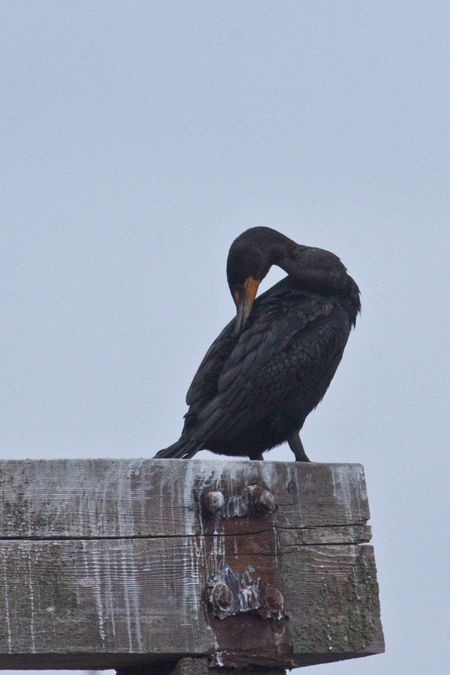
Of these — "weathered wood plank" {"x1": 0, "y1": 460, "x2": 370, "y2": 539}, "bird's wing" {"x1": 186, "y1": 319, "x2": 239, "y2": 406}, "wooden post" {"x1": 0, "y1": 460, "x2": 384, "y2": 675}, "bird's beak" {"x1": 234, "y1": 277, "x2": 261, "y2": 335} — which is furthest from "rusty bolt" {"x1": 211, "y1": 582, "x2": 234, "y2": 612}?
"bird's beak" {"x1": 234, "y1": 277, "x2": 261, "y2": 335}

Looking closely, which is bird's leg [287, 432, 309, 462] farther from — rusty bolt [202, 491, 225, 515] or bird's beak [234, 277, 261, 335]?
rusty bolt [202, 491, 225, 515]

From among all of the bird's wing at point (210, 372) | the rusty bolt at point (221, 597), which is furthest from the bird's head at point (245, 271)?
the rusty bolt at point (221, 597)

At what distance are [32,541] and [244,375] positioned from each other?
6.27ft

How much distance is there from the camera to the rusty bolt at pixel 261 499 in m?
2.54

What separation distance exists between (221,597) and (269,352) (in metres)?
1.94

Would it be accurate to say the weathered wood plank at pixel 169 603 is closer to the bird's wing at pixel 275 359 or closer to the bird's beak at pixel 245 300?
the bird's wing at pixel 275 359

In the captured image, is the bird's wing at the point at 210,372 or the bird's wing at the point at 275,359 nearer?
the bird's wing at the point at 275,359

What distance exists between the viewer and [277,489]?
261 cm

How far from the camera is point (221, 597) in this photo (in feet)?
7.95

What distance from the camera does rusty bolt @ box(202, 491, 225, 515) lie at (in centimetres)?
248

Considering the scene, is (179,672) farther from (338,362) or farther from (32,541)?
(338,362)

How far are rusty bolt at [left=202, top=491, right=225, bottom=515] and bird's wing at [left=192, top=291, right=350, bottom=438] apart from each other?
4.82ft

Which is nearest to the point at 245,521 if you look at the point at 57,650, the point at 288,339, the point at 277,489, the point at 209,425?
the point at 277,489

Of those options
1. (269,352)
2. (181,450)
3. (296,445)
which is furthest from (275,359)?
(181,450)
